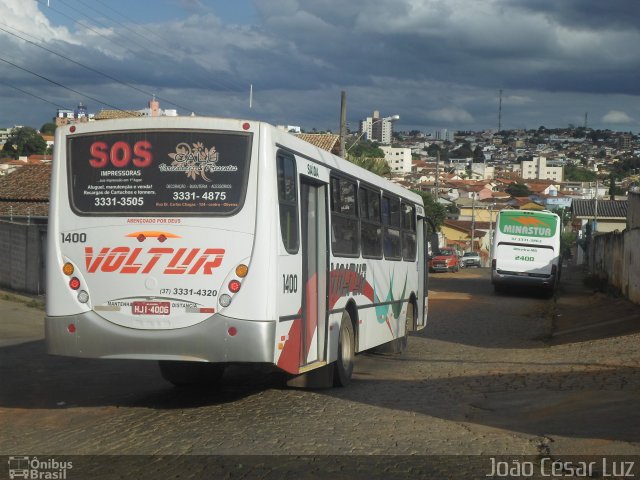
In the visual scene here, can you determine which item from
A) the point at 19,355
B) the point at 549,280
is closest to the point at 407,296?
the point at 19,355

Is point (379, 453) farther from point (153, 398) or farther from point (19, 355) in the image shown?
point (19, 355)

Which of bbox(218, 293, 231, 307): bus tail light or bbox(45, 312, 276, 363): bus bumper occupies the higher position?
bbox(218, 293, 231, 307): bus tail light

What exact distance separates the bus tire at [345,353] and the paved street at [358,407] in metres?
0.19

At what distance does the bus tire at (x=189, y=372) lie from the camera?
38.9 feet

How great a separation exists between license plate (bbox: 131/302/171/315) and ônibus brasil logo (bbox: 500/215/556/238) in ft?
98.4

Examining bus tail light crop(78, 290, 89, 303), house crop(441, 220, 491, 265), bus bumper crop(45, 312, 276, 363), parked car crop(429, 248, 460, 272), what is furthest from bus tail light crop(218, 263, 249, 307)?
house crop(441, 220, 491, 265)

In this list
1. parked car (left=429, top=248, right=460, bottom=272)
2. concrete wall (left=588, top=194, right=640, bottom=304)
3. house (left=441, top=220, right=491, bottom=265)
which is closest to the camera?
concrete wall (left=588, top=194, right=640, bottom=304)

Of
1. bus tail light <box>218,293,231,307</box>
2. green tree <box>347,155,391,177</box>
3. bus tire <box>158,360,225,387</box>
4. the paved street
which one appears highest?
green tree <box>347,155,391,177</box>

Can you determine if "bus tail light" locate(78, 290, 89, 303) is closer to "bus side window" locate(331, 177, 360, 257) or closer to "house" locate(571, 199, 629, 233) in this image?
"bus side window" locate(331, 177, 360, 257)

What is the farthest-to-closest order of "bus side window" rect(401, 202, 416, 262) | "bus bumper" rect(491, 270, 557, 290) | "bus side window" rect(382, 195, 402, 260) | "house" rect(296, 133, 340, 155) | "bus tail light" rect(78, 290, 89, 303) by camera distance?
"house" rect(296, 133, 340, 155) → "bus bumper" rect(491, 270, 557, 290) → "bus side window" rect(401, 202, 416, 262) → "bus side window" rect(382, 195, 402, 260) → "bus tail light" rect(78, 290, 89, 303)

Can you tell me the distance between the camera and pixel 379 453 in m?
8.15

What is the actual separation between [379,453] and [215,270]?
104 inches

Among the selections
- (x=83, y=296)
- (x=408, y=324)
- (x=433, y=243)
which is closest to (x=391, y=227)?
(x=408, y=324)

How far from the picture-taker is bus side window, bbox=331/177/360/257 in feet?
39.1
